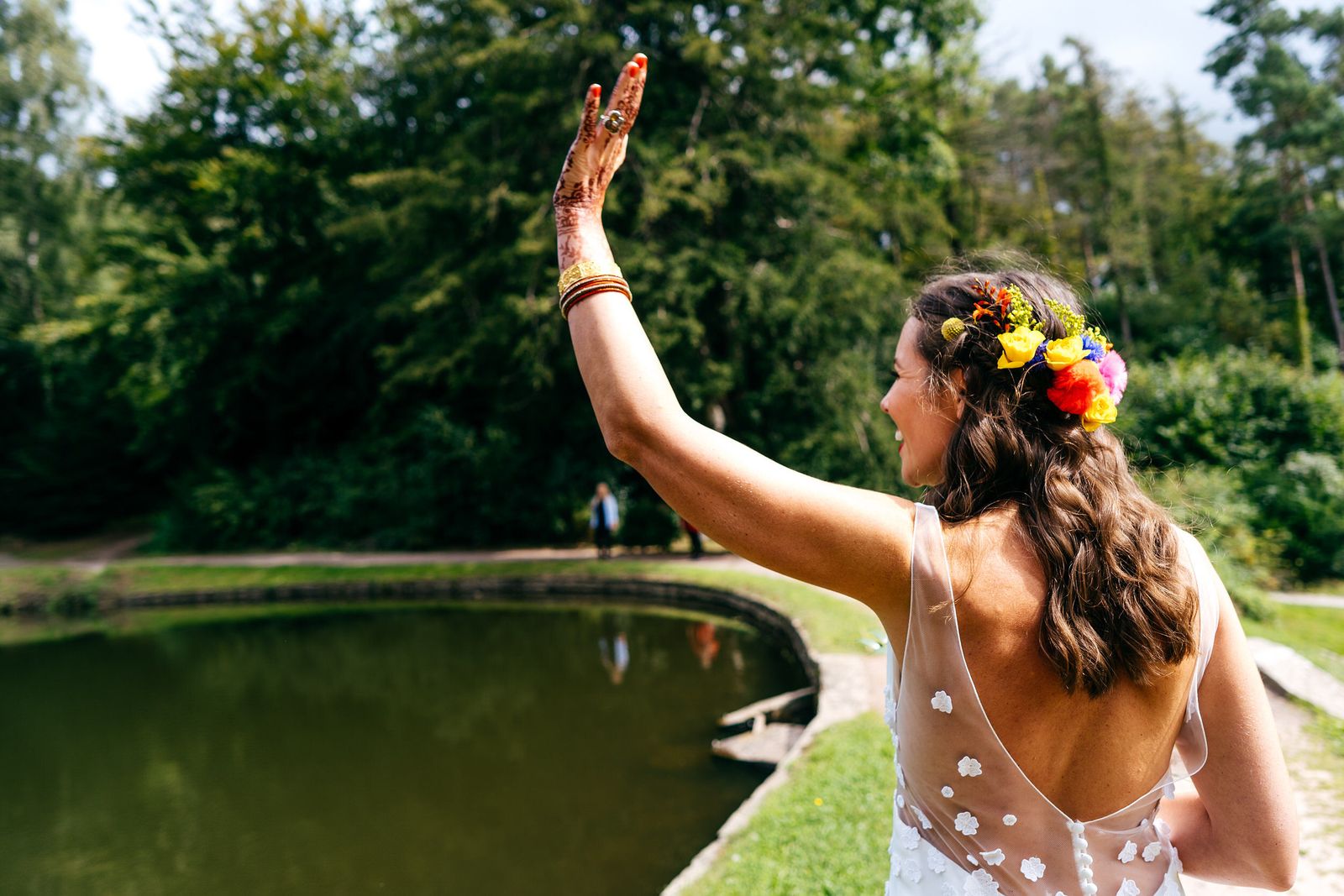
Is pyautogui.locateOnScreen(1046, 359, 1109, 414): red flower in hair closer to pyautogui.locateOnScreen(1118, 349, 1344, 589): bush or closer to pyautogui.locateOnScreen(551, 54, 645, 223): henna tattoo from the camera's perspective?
pyautogui.locateOnScreen(551, 54, 645, 223): henna tattoo

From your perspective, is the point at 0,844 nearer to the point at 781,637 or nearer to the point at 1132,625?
the point at 781,637

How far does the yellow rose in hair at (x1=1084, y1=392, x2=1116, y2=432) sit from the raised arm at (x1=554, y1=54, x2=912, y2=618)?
33 cm

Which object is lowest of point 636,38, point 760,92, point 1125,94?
point 760,92

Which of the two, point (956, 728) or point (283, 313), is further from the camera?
point (283, 313)

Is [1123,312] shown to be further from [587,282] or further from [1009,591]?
[587,282]

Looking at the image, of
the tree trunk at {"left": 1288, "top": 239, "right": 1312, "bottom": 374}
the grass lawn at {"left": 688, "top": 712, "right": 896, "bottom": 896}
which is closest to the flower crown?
the grass lawn at {"left": 688, "top": 712, "right": 896, "bottom": 896}

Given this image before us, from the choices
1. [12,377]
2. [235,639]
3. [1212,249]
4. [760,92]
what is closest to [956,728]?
[235,639]

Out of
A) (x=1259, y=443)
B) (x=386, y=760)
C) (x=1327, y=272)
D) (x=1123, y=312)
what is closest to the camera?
(x=386, y=760)

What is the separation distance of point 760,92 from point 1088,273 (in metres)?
17.1

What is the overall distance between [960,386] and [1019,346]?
0.10m

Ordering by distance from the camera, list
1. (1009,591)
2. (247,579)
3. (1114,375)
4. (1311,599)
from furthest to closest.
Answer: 1. (247,579)
2. (1311,599)
3. (1114,375)
4. (1009,591)

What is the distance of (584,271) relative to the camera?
3.70ft

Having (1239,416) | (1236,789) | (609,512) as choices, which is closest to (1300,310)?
(1239,416)

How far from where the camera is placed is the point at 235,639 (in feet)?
39.7
